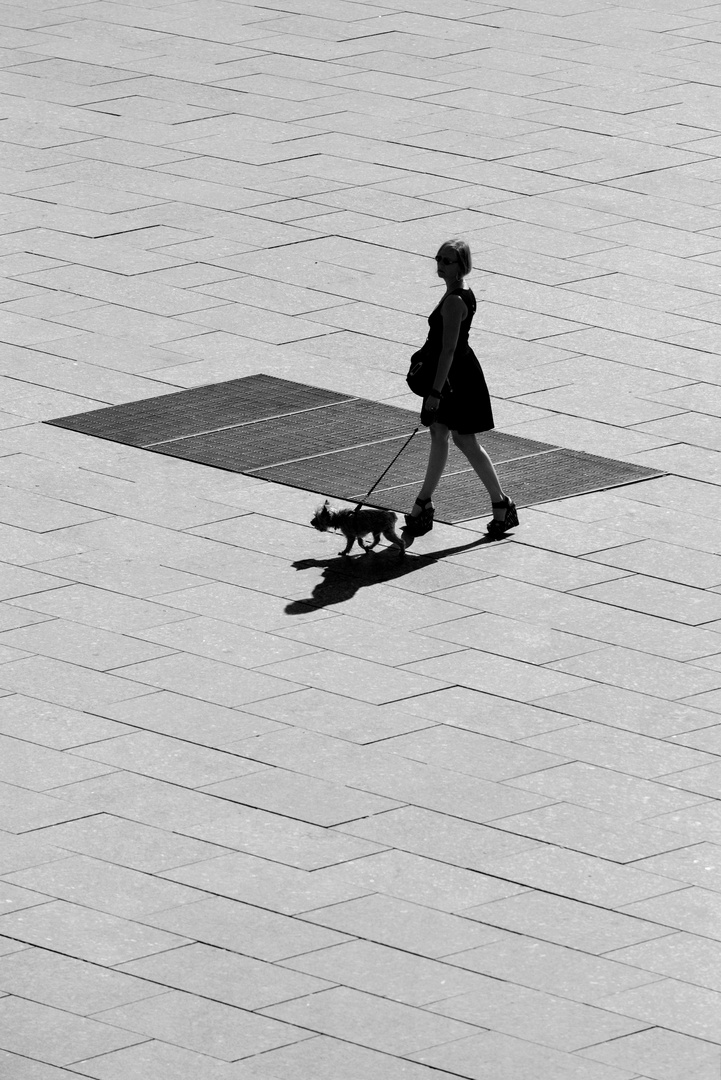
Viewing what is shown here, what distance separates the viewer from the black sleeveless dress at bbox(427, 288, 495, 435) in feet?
36.6

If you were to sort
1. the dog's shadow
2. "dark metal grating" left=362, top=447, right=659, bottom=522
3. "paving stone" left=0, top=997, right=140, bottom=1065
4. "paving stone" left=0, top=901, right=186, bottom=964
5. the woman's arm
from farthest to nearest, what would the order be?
"dark metal grating" left=362, top=447, right=659, bottom=522
the woman's arm
the dog's shadow
"paving stone" left=0, top=901, right=186, bottom=964
"paving stone" left=0, top=997, right=140, bottom=1065

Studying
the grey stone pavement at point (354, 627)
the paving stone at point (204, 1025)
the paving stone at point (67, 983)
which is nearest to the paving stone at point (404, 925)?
the grey stone pavement at point (354, 627)

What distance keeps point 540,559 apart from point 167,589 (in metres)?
1.97

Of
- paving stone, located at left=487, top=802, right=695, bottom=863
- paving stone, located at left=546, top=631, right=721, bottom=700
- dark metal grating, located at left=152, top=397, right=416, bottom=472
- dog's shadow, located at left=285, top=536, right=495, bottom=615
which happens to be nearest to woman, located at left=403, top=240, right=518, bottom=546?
dog's shadow, located at left=285, top=536, right=495, bottom=615

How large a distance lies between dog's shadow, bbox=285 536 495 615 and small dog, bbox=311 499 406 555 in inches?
7.4

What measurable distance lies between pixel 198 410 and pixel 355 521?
2492 millimetres

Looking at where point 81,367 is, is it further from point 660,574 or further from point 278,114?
point 278,114

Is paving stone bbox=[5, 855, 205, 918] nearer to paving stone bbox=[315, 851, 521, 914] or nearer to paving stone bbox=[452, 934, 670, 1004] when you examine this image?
paving stone bbox=[315, 851, 521, 914]

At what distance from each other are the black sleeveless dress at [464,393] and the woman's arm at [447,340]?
0.25 feet

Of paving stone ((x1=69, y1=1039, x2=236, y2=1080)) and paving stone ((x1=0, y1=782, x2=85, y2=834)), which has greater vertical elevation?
paving stone ((x1=0, y1=782, x2=85, y2=834))

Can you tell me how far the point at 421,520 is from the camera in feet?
37.4

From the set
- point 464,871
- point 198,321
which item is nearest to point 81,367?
point 198,321

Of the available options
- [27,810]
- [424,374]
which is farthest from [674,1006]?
[424,374]

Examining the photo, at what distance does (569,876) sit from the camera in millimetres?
8156
